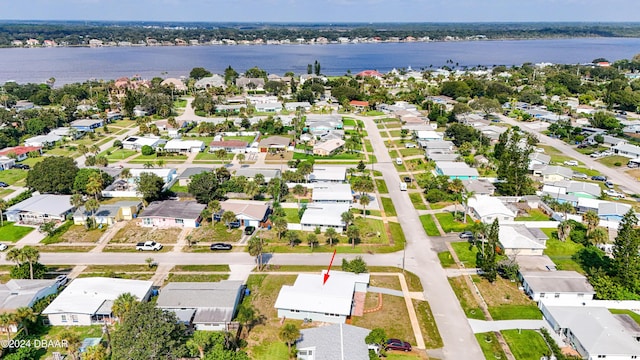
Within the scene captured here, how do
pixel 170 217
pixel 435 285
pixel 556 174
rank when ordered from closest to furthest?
Answer: pixel 435 285 → pixel 170 217 → pixel 556 174

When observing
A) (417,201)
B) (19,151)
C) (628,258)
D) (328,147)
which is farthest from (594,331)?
(19,151)

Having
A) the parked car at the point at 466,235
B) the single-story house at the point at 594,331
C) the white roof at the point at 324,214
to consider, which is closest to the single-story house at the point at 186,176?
the white roof at the point at 324,214

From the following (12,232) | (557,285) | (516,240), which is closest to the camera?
(557,285)

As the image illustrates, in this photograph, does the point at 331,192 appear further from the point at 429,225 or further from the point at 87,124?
the point at 87,124

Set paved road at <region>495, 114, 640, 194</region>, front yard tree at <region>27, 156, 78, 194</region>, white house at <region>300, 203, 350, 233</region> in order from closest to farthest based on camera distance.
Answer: white house at <region>300, 203, 350, 233</region>
front yard tree at <region>27, 156, 78, 194</region>
paved road at <region>495, 114, 640, 194</region>

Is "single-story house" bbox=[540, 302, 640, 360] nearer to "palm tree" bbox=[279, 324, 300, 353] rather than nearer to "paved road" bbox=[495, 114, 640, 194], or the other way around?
"palm tree" bbox=[279, 324, 300, 353]

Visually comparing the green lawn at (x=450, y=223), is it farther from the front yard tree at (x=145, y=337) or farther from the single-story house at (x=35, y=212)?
the single-story house at (x=35, y=212)

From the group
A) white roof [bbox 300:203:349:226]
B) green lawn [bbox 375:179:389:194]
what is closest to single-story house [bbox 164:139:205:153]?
green lawn [bbox 375:179:389:194]
